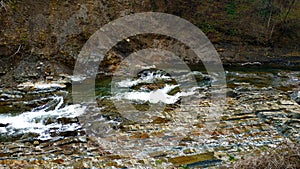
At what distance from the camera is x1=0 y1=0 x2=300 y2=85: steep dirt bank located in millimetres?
13555

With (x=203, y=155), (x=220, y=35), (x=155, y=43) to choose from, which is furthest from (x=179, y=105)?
(x=220, y=35)

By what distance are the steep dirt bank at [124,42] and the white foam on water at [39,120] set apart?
348cm

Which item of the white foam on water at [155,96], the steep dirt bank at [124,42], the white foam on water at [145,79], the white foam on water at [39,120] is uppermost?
the steep dirt bank at [124,42]

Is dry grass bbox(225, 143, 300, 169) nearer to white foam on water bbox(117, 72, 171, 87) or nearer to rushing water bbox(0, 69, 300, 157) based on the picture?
rushing water bbox(0, 69, 300, 157)

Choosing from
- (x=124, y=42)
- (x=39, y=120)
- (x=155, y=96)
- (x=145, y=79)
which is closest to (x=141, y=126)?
(x=155, y=96)

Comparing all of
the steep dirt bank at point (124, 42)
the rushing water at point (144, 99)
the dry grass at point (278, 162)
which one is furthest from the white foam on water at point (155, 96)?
the dry grass at point (278, 162)

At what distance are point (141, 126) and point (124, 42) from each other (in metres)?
8.11

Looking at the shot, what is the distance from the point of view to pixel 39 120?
9.03 meters

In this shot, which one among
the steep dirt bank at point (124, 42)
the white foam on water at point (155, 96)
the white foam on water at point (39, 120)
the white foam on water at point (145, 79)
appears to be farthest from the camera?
the steep dirt bank at point (124, 42)

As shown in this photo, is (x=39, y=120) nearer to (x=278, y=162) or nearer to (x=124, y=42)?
(x=278, y=162)

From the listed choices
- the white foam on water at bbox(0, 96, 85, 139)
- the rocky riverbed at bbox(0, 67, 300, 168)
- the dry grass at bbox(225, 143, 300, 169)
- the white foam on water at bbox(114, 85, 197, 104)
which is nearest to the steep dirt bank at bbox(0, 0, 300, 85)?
the rocky riverbed at bbox(0, 67, 300, 168)

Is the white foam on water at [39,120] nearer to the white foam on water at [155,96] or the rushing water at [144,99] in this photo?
the rushing water at [144,99]

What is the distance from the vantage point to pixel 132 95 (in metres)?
11.3

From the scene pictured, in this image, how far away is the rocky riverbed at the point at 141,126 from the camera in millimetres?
7098
